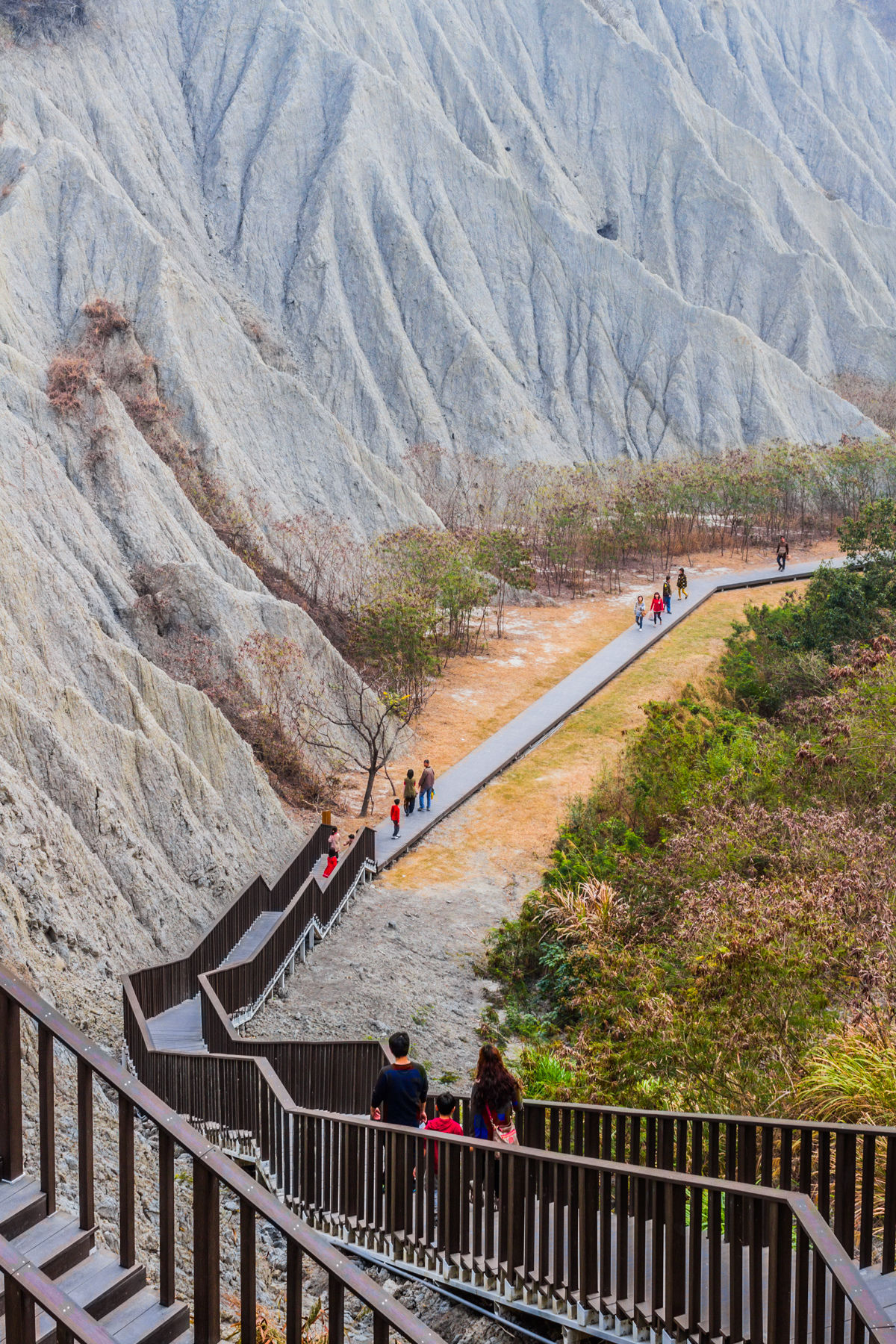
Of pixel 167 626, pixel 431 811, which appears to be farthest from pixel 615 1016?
pixel 167 626

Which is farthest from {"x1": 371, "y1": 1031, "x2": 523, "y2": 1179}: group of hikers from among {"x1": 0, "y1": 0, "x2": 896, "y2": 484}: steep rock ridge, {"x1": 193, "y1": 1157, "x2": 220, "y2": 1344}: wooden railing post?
{"x1": 0, "y1": 0, "x2": 896, "y2": 484}: steep rock ridge

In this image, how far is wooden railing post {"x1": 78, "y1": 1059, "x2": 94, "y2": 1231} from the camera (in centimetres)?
415

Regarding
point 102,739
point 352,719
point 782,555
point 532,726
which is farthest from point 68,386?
point 782,555

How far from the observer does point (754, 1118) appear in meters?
6.36

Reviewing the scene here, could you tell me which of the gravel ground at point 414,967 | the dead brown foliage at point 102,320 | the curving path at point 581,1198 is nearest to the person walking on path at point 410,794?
the gravel ground at point 414,967

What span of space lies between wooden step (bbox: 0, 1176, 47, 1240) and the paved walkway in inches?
620

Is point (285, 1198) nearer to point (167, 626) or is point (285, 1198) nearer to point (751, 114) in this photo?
point (167, 626)

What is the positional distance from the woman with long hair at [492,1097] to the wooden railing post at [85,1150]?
155 inches

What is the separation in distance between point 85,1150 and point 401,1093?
160 inches

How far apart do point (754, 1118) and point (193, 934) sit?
1045 centimetres

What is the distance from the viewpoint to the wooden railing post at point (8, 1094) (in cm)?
435

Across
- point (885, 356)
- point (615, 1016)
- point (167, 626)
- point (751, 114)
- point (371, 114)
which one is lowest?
point (615, 1016)

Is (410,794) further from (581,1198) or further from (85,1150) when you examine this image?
(85,1150)

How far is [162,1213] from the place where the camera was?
13.3ft
